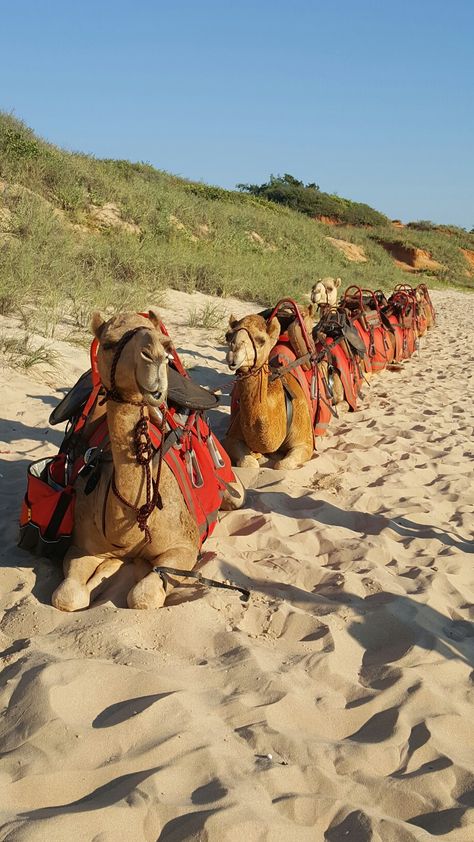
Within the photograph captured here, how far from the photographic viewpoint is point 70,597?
3.52 metres

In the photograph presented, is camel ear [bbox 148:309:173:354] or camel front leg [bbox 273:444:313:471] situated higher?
camel ear [bbox 148:309:173:354]

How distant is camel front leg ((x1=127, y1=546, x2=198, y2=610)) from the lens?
3.47 m

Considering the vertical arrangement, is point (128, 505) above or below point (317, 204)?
below

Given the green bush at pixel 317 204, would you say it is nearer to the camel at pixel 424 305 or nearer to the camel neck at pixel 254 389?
the camel at pixel 424 305

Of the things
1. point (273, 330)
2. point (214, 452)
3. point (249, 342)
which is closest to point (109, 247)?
point (273, 330)

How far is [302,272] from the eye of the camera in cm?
2188

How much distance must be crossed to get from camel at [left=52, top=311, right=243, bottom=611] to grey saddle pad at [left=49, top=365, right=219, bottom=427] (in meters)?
0.58

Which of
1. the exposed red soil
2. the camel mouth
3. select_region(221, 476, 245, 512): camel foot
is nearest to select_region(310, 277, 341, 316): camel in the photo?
select_region(221, 476, 245, 512): camel foot

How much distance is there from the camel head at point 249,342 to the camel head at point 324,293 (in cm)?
520

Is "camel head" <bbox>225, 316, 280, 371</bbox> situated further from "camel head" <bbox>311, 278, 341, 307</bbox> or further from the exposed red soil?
the exposed red soil

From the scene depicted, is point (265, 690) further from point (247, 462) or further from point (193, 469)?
point (247, 462)

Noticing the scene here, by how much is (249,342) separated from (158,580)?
2176 millimetres

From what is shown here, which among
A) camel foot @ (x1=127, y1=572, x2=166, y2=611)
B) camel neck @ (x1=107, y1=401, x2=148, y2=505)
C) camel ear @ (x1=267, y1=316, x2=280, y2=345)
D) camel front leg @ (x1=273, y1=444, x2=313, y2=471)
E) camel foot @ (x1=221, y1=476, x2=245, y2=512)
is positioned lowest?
camel foot @ (x1=127, y1=572, x2=166, y2=611)

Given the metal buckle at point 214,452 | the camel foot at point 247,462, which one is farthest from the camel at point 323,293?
the metal buckle at point 214,452
